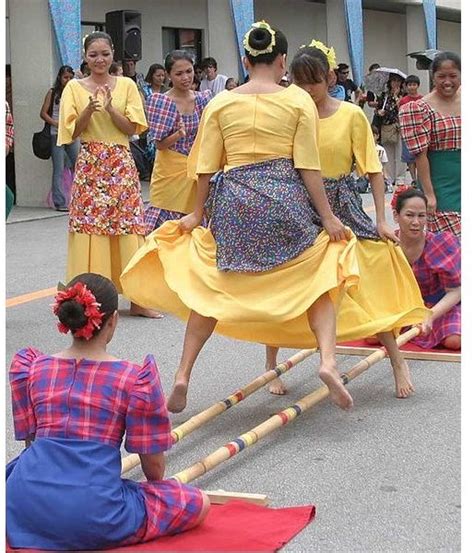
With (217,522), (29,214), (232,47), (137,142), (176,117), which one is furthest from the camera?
(232,47)

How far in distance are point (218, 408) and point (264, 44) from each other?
161 cm

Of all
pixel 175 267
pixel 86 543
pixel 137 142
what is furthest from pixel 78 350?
pixel 137 142

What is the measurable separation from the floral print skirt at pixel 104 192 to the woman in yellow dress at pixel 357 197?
8.03 feet

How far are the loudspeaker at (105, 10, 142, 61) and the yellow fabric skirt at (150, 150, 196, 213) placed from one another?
748cm

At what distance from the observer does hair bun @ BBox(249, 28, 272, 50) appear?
17.5 feet

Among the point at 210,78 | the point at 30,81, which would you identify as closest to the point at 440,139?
the point at 30,81

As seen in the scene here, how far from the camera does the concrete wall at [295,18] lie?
24828 mm

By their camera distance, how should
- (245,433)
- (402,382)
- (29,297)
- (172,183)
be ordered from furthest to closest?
(29,297)
(172,183)
(402,382)
(245,433)

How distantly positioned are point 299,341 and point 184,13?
681 inches

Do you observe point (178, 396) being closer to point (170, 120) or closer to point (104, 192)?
point (170, 120)

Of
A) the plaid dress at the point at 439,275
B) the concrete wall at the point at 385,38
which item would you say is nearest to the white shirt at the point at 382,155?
the plaid dress at the point at 439,275

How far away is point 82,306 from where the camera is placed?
3834 mm

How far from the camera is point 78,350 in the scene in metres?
3.91

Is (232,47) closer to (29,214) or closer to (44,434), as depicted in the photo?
(29,214)
